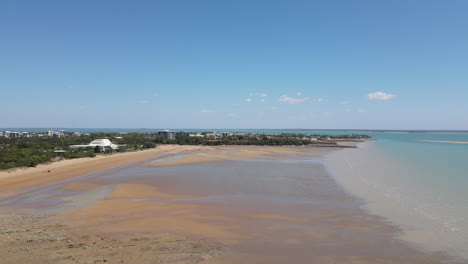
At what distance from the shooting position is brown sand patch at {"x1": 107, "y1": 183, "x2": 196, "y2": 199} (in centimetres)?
1477

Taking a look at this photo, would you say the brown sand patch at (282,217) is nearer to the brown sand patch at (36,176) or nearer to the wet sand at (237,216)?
the wet sand at (237,216)

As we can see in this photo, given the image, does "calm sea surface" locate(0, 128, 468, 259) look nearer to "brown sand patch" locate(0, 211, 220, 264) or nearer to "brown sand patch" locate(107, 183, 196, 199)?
"brown sand patch" locate(0, 211, 220, 264)

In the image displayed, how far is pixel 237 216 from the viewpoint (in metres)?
11.3

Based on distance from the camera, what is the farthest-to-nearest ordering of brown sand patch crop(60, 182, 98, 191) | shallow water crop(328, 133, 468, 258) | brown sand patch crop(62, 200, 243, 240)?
brown sand patch crop(60, 182, 98, 191), brown sand patch crop(62, 200, 243, 240), shallow water crop(328, 133, 468, 258)

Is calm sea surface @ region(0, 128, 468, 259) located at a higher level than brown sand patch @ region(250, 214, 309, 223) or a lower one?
higher

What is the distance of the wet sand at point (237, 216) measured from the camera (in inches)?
313

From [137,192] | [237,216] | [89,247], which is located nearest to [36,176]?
[137,192]

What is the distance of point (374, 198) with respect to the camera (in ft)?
46.9

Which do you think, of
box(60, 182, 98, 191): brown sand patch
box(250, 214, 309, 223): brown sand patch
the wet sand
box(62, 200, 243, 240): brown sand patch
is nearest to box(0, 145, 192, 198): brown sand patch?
the wet sand

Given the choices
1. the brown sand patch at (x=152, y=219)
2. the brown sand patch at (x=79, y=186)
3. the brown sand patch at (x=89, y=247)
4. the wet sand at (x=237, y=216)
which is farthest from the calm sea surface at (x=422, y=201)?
the brown sand patch at (x=79, y=186)

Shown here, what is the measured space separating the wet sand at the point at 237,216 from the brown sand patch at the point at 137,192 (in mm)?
55

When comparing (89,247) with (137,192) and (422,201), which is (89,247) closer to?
(137,192)

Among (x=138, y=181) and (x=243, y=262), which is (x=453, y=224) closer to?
(x=243, y=262)

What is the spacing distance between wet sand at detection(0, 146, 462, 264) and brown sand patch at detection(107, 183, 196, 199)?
6 cm
